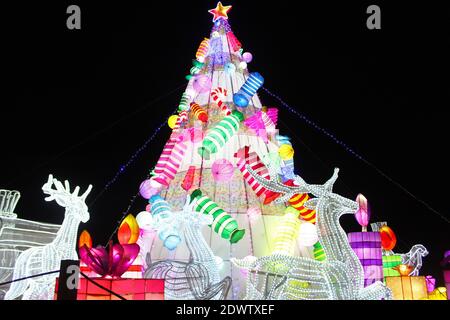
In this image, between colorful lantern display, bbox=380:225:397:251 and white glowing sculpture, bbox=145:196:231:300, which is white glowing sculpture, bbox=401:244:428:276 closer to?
colorful lantern display, bbox=380:225:397:251

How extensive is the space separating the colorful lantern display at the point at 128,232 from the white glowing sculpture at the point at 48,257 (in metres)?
0.83

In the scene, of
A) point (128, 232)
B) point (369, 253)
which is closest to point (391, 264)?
point (369, 253)

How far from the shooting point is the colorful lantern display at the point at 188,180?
11.3 metres

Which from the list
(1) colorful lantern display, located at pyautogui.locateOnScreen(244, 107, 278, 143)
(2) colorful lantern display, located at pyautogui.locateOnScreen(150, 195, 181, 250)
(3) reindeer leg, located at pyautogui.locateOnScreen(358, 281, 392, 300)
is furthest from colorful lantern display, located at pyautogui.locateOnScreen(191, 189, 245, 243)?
(1) colorful lantern display, located at pyautogui.locateOnScreen(244, 107, 278, 143)

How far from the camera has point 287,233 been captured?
9742 millimetres

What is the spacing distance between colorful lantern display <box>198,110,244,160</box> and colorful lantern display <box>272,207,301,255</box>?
2257 millimetres

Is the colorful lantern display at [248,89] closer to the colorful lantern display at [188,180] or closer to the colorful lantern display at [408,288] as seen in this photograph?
the colorful lantern display at [188,180]

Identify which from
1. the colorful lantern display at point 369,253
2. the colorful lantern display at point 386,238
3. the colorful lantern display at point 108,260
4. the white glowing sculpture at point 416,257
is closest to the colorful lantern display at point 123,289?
the colorful lantern display at point 108,260

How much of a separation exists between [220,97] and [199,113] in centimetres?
94

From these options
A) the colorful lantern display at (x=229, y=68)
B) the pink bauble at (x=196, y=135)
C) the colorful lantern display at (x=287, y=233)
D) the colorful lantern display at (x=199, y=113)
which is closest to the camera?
the colorful lantern display at (x=287, y=233)

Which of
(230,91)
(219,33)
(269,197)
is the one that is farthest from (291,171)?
(219,33)

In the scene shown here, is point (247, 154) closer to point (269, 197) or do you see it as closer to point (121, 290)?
point (269, 197)

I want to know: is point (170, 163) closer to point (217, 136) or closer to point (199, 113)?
point (199, 113)
